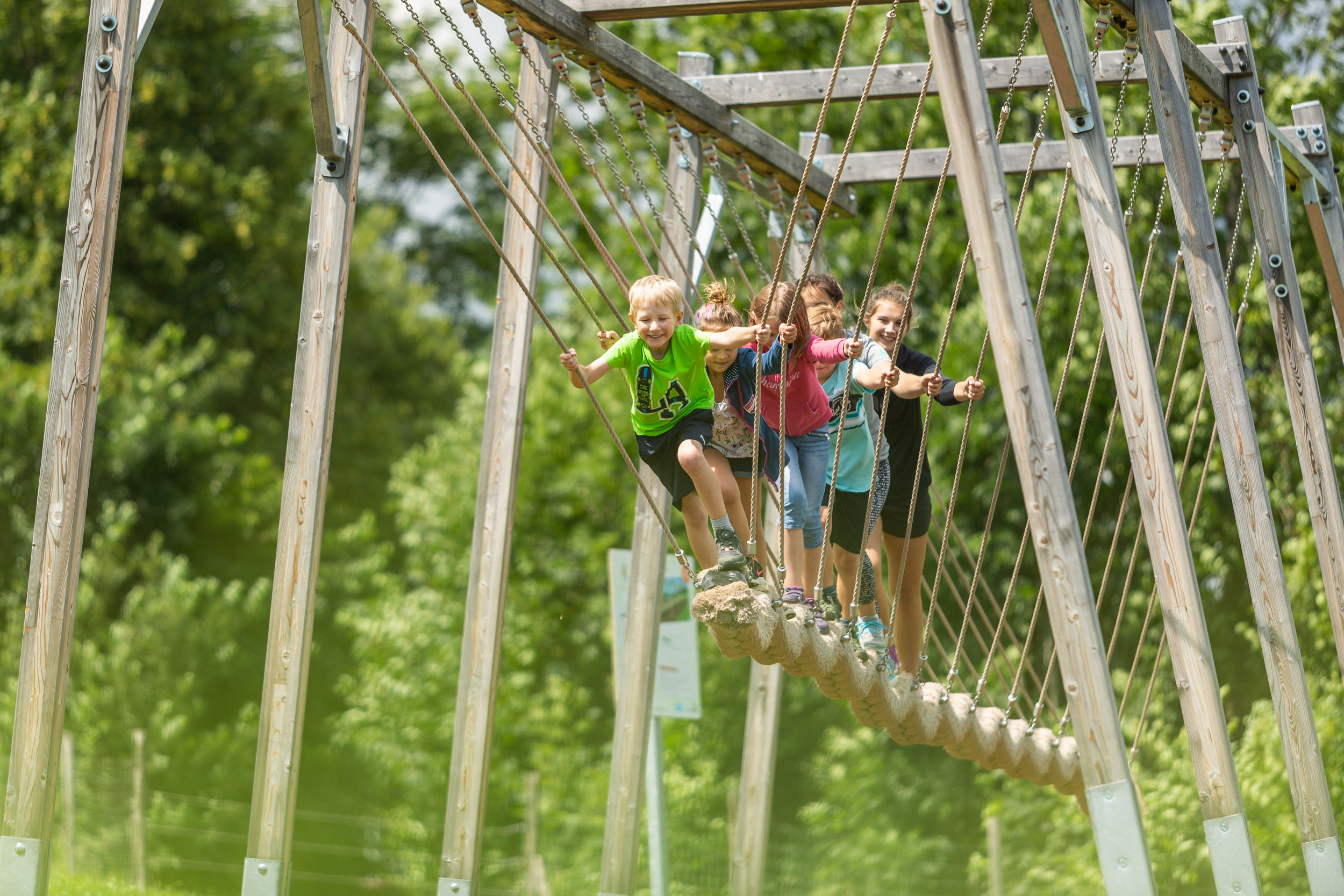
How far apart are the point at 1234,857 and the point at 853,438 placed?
1975 mm

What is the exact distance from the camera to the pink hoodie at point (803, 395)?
15.7 ft

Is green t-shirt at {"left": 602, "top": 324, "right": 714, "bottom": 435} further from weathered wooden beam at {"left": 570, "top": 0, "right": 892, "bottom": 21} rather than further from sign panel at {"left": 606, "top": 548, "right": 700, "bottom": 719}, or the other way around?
sign panel at {"left": 606, "top": 548, "right": 700, "bottom": 719}

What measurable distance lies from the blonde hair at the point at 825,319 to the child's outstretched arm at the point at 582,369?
835mm

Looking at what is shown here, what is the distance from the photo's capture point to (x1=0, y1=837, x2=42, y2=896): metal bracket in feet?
12.5

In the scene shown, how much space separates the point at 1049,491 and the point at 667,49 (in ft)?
39.6

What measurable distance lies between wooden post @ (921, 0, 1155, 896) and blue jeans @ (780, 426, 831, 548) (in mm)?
989

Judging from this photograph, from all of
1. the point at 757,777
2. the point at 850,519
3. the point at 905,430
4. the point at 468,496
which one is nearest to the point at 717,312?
the point at 850,519

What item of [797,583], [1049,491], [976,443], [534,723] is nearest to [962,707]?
[797,583]

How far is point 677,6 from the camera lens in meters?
6.12

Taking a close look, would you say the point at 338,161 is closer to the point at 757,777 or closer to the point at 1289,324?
the point at 1289,324

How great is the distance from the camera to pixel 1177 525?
15.7 feet

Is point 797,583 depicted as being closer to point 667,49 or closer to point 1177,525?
point 1177,525

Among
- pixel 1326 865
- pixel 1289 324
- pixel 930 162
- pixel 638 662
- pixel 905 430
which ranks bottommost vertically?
pixel 1326 865

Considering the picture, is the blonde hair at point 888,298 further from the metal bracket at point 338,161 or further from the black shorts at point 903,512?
the metal bracket at point 338,161
